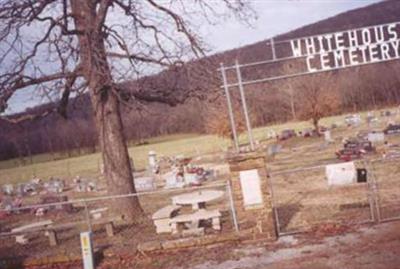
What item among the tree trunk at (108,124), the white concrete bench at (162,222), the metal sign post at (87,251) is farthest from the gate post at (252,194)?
the tree trunk at (108,124)

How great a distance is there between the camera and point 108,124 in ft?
52.6

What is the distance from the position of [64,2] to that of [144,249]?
342 inches

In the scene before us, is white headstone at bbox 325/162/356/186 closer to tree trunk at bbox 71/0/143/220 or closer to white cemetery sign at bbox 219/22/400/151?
white cemetery sign at bbox 219/22/400/151

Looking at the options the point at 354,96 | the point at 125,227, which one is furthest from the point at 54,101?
the point at 354,96

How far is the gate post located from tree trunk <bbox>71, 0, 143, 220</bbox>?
16.2 feet

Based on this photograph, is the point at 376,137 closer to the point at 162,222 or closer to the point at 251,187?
the point at 162,222

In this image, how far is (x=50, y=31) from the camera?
1588 centimetres

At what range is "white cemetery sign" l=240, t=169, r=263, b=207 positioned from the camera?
39.3 feet

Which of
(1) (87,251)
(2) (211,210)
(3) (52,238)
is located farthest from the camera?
(2) (211,210)

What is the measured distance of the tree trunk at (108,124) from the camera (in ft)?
51.0

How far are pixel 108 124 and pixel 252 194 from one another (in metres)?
5.72

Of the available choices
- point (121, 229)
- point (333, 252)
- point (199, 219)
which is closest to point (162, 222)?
point (199, 219)

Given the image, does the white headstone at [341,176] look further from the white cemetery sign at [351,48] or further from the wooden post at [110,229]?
the wooden post at [110,229]

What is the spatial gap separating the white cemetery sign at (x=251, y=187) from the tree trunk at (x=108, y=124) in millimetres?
5086
